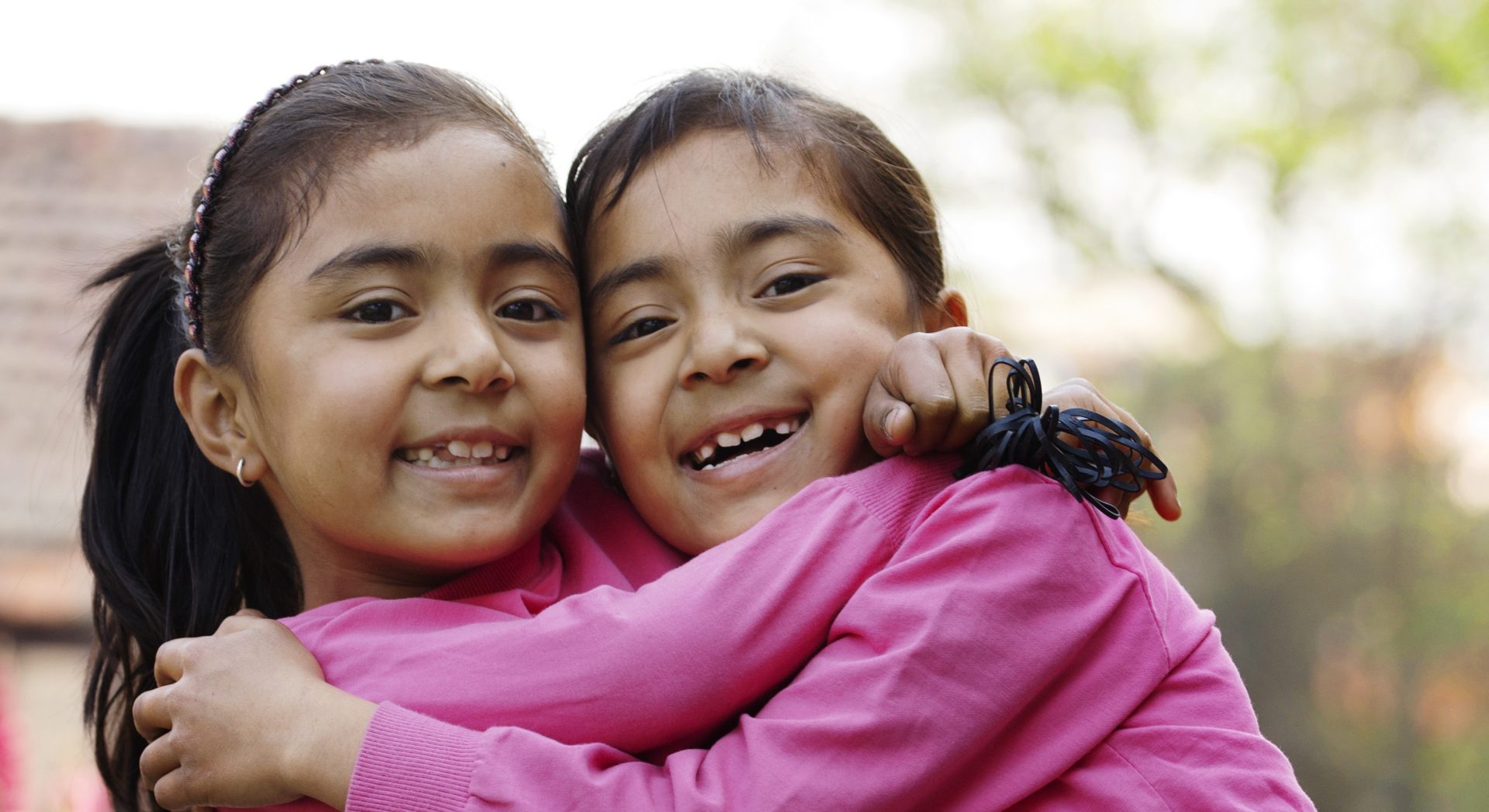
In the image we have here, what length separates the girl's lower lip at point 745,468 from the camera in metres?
2.13

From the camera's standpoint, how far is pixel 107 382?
2.53 m

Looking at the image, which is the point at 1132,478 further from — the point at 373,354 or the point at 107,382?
the point at 107,382

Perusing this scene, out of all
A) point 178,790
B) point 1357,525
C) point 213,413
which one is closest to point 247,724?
point 178,790

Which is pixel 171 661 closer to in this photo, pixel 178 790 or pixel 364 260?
pixel 178 790

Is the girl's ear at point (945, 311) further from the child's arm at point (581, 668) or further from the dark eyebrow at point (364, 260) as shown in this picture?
the dark eyebrow at point (364, 260)

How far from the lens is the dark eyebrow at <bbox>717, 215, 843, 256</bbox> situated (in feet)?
7.05

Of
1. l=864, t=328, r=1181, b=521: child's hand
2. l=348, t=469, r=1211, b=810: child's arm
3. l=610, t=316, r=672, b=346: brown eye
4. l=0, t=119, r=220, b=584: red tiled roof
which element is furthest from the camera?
l=0, t=119, r=220, b=584: red tiled roof

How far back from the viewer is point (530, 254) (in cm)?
211

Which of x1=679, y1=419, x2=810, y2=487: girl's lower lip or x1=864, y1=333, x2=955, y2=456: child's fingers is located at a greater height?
x1=864, y1=333, x2=955, y2=456: child's fingers

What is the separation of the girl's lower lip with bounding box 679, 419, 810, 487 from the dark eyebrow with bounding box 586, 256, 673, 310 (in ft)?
Result: 1.10

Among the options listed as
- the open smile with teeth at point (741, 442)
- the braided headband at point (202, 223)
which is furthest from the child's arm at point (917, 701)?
the braided headband at point (202, 223)

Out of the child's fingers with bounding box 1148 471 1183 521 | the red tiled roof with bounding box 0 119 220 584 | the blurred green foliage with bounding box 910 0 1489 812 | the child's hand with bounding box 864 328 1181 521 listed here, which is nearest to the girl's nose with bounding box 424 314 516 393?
the child's hand with bounding box 864 328 1181 521

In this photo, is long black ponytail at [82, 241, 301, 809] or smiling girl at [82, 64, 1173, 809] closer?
smiling girl at [82, 64, 1173, 809]

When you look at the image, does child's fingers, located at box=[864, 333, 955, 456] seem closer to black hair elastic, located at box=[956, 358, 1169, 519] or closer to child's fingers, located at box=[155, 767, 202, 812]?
black hair elastic, located at box=[956, 358, 1169, 519]
